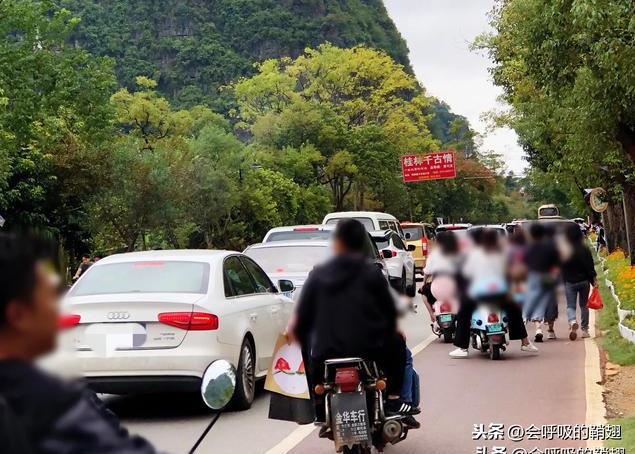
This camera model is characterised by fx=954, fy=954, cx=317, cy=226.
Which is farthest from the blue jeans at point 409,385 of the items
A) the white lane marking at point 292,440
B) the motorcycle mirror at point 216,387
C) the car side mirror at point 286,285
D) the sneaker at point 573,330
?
the motorcycle mirror at point 216,387

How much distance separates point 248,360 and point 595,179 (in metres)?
8.36

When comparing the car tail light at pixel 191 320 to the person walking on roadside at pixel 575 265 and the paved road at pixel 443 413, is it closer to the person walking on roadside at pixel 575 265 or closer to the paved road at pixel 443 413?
the person walking on roadside at pixel 575 265

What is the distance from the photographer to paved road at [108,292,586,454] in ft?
23.1

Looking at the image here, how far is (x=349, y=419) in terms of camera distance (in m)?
5.00

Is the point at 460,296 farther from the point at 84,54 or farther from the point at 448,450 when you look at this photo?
the point at 84,54

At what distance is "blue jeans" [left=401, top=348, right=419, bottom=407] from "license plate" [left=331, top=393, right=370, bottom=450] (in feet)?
2.02

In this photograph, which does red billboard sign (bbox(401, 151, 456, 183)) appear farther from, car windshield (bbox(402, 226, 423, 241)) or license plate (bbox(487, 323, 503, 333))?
license plate (bbox(487, 323, 503, 333))

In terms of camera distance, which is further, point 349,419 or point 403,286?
point 349,419

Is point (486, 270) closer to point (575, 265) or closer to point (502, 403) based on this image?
point (575, 265)

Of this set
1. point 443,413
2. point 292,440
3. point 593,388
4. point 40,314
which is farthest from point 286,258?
point 593,388

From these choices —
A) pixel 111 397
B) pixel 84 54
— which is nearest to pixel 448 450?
pixel 111 397

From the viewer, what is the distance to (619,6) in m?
7.97

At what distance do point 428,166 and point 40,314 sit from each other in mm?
1687

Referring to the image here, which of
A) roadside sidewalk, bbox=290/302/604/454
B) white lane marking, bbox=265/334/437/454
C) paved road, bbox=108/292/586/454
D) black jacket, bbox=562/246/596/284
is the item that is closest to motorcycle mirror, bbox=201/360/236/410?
black jacket, bbox=562/246/596/284
